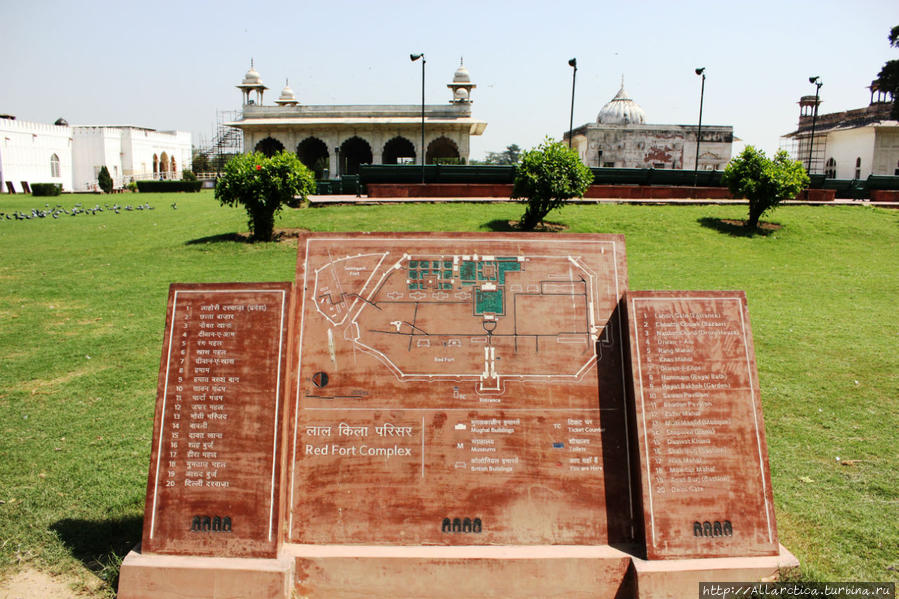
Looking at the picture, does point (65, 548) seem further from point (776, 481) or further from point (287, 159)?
point (287, 159)

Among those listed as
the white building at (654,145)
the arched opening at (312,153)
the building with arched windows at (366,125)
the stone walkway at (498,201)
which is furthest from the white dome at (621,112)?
the stone walkway at (498,201)

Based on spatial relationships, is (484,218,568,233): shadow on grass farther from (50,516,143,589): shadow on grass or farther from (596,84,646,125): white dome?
(596,84,646,125): white dome

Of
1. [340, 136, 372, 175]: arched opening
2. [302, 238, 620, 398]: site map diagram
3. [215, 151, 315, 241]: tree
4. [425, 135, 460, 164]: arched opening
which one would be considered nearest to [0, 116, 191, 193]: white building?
[340, 136, 372, 175]: arched opening

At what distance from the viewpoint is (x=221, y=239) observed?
14156mm

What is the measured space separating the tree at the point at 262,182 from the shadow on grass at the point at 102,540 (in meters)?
9.69

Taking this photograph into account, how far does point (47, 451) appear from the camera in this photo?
16.8 feet

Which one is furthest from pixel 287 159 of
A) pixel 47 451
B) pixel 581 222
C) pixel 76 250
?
pixel 47 451

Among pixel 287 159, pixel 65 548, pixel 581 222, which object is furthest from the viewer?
pixel 581 222

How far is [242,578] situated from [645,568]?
6.75 ft

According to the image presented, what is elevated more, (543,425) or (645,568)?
(543,425)

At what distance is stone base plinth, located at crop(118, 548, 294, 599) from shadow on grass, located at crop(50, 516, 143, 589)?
1.18 feet

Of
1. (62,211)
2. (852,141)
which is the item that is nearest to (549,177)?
(62,211)

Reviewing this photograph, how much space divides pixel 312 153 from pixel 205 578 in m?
34.6

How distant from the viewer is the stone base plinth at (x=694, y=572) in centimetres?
328
